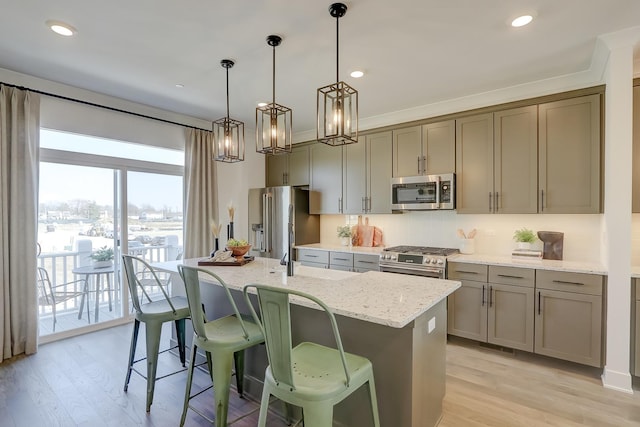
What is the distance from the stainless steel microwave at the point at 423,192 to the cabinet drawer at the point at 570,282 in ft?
3.70

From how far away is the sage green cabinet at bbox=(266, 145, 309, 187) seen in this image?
16.9ft

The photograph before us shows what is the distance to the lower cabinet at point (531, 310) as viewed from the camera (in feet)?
9.23

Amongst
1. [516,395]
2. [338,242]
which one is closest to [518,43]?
[516,395]

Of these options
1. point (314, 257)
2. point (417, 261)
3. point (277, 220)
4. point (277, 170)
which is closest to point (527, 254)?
point (417, 261)

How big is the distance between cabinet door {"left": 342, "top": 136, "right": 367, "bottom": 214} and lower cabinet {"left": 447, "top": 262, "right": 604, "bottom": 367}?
1.53 metres

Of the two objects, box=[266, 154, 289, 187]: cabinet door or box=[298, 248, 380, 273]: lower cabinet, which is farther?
box=[266, 154, 289, 187]: cabinet door

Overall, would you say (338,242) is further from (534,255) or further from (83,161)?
(83,161)

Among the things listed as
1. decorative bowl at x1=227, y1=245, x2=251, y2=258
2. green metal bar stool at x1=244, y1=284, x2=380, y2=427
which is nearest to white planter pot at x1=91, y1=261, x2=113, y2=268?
decorative bowl at x1=227, y1=245, x2=251, y2=258

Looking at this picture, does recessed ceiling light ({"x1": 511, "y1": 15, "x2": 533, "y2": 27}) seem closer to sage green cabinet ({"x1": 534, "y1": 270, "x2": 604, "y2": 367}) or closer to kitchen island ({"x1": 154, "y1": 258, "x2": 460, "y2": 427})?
kitchen island ({"x1": 154, "y1": 258, "x2": 460, "y2": 427})

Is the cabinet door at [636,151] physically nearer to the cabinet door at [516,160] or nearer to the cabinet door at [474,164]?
the cabinet door at [516,160]

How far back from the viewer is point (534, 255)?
3311 mm

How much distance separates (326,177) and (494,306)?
2.73 metres

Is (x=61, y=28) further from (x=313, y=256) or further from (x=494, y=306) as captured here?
(x=494, y=306)

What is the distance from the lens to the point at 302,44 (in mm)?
2605
